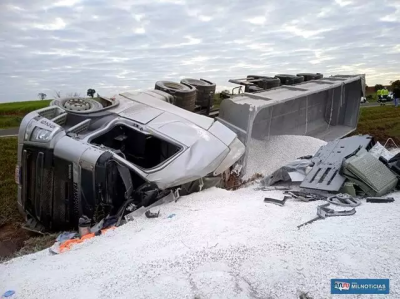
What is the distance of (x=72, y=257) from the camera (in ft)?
10.5

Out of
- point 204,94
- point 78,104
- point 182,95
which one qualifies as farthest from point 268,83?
point 78,104

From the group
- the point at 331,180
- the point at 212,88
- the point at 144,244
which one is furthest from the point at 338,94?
the point at 144,244

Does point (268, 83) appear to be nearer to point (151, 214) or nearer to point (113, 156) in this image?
point (113, 156)

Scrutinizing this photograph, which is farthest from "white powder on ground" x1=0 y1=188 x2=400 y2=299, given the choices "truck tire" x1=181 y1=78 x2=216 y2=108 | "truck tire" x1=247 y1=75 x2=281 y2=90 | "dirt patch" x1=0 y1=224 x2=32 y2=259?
"truck tire" x1=247 y1=75 x2=281 y2=90

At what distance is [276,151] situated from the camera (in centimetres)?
654

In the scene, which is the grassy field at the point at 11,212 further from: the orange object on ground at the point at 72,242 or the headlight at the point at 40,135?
the headlight at the point at 40,135

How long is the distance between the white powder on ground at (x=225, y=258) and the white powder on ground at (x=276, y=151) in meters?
2.31

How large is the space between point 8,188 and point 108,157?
3.27 m

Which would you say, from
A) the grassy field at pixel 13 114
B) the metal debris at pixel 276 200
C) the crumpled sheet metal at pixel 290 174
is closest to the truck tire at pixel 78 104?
the crumpled sheet metal at pixel 290 174

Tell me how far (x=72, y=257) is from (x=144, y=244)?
565 mm

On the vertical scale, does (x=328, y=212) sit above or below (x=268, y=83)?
below

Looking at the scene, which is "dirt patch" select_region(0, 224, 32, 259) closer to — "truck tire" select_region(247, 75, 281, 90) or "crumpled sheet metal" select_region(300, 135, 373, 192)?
"crumpled sheet metal" select_region(300, 135, 373, 192)

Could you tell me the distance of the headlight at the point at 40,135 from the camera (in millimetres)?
4350

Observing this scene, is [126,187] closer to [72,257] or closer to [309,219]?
[72,257]
